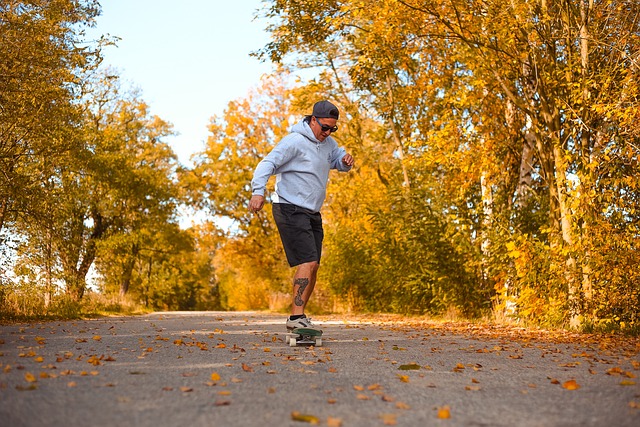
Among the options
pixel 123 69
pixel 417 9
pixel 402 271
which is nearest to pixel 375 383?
pixel 417 9

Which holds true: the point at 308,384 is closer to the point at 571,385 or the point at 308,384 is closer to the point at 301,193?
the point at 571,385

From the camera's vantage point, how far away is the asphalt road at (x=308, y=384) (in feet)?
11.1

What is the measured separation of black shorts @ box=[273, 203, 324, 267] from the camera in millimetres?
7348

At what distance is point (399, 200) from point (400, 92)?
7.28ft

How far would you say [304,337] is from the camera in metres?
7.36

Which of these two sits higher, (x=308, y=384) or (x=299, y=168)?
(x=299, y=168)

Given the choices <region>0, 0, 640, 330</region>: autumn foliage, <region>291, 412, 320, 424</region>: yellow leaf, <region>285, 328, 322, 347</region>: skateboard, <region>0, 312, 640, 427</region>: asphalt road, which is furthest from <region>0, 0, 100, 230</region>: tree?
<region>291, 412, 320, 424</region>: yellow leaf

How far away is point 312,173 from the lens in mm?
7453

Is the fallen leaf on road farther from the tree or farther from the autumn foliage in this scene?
the tree

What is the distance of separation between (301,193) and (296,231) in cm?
39

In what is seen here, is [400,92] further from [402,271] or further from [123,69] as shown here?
[123,69]

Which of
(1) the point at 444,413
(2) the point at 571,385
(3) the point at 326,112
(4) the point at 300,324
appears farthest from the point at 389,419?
(3) the point at 326,112

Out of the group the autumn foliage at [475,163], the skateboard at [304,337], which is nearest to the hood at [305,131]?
the skateboard at [304,337]

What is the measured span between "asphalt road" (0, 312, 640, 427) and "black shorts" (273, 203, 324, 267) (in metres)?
0.93
